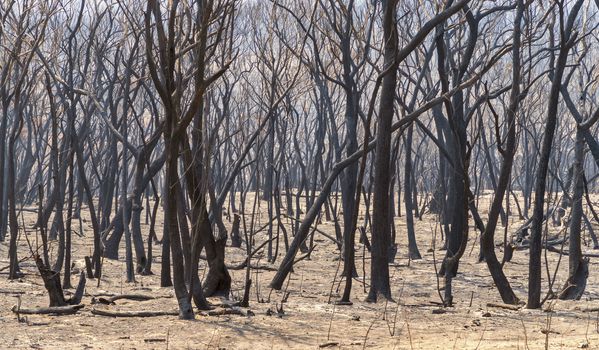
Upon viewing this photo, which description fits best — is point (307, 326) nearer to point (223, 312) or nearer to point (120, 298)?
point (223, 312)

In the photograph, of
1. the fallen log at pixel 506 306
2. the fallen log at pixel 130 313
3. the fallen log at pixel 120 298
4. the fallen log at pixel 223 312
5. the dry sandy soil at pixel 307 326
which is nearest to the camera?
the dry sandy soil at pixel 307 326

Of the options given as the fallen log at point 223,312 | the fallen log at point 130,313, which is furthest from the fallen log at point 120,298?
the fallen log at point 223,312

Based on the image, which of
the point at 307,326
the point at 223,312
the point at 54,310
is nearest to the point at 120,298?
the point at 54,310

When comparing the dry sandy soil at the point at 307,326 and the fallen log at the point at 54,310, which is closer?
the dry sandy soil at the point at 307,326

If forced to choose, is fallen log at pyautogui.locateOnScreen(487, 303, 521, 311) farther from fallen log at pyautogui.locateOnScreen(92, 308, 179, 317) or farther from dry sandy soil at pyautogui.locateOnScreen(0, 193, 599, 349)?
fallen log at pyautogui.locateOnScreen(92, 308, 179, 317)

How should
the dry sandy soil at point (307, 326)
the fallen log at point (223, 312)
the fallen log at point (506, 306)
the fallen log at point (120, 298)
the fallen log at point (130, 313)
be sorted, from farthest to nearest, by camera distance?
the fallen log at point (506, 306) < the fallen log at point (120, 298) < the fallen log at point (223, 312) < the fallen log at point (130, 313) < the dry sandy soil at point (307, 326)

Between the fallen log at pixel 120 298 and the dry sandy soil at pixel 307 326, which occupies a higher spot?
the fallen log at pixel 120 298

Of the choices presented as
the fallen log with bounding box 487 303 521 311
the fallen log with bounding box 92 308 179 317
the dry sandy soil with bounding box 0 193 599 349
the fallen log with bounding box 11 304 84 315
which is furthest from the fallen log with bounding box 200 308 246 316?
the fallen log with bounding box 487 303 521 311

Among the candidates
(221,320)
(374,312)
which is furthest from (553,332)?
(221,320)

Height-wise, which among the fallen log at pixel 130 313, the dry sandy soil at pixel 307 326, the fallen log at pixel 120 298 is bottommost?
the dry sandy soil at pixel 307 326

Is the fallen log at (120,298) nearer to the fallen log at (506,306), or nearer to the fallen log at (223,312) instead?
the fallen log at (223,312)

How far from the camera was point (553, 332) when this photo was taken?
541 centimetres

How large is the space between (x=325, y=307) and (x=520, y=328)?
156 cm

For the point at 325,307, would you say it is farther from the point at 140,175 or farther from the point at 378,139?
the point at 140,175
